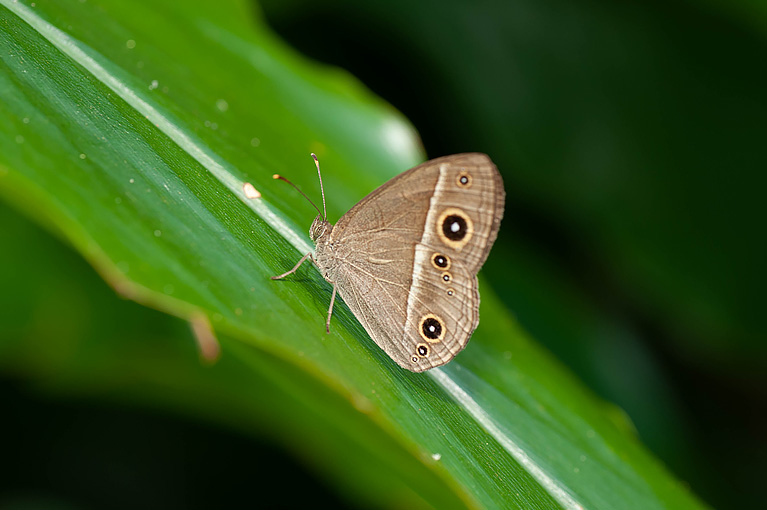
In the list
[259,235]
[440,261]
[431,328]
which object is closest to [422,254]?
[440,261]

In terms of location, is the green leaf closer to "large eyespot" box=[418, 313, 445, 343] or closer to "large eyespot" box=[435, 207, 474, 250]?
"large eyespot" box=[418, 313, 445, 343]

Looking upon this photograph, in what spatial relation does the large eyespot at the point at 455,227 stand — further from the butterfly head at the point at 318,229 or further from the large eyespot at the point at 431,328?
the butterfly head at the point at 318,229

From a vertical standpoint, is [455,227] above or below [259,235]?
above

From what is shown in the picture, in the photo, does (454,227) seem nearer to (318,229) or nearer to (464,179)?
(464,179)

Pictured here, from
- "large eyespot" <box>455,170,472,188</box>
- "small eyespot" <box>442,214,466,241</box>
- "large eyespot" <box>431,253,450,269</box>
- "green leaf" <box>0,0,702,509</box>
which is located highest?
"large eyespot" <box>455,170,472,188</box>

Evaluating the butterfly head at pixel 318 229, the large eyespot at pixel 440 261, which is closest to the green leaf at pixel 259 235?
the butterfly head at pixel 318 229

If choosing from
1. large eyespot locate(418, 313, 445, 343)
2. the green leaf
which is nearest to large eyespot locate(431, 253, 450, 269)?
large eyespot locate(418, 313, 445, 343)
